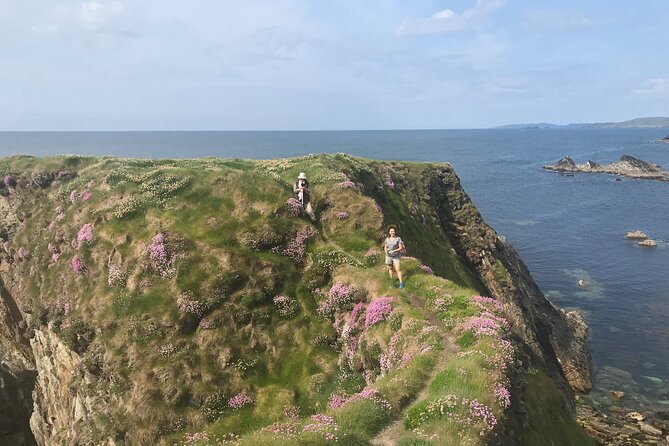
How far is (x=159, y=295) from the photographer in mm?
31953

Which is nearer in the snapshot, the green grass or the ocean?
the green grass

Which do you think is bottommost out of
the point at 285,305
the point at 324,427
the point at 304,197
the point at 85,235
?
the point at 285,305

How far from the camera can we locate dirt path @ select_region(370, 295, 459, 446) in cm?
1703

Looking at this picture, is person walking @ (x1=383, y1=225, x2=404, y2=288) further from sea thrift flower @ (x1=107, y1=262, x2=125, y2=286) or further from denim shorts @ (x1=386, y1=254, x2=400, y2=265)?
sea thrift flower @ (x1=107, y1=262, x2=125, y2=286)

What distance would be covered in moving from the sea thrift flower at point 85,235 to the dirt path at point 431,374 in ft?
86.2

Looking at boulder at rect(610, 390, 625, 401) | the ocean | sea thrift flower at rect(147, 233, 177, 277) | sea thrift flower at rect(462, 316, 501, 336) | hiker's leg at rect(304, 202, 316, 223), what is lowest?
boulder at rect(610, 390, 625, 401)

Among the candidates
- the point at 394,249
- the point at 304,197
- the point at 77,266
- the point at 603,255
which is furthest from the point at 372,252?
the point at 603,255

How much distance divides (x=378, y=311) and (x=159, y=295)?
15748 mm

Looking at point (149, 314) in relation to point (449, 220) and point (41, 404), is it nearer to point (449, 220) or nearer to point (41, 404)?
point (41, 404)

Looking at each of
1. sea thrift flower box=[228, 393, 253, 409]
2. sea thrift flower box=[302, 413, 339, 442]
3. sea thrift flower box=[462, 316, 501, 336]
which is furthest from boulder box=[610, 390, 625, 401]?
sea thrift flower box=[302, 413, 339, 442]

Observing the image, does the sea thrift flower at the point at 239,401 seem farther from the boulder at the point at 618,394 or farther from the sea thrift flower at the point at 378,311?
the boulder at the point at 618,394

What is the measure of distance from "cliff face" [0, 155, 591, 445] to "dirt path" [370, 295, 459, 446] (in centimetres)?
73

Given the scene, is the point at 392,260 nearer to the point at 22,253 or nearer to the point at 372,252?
the point at 372,252

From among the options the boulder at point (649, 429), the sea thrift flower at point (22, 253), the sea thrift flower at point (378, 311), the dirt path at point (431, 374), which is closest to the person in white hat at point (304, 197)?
the sea thrift flower at point (378, 311)
